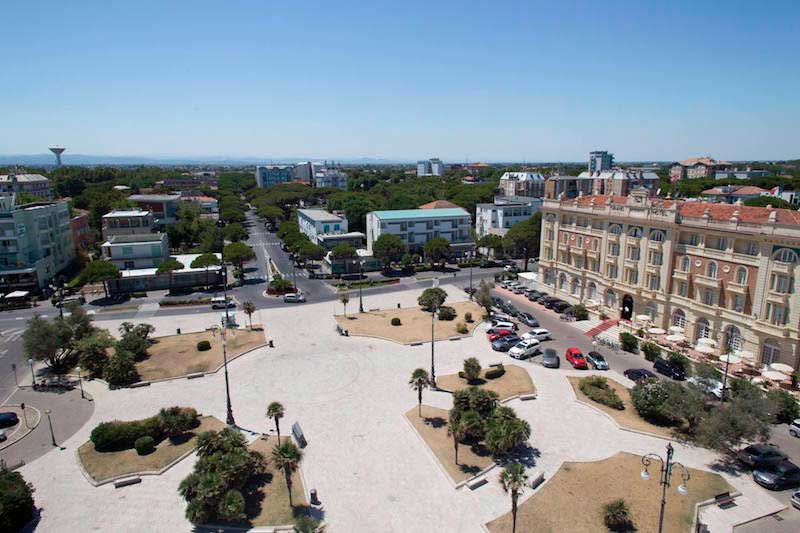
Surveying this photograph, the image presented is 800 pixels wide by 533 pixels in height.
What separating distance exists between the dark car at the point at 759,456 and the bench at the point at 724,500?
4187 millimetres

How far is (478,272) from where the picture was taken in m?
87.4

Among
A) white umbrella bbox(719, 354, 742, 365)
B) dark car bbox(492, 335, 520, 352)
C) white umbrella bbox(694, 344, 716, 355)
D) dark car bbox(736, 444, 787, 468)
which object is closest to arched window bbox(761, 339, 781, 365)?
white umbrella bbox(719, 354, 742, 365)

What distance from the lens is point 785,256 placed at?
41406 mm

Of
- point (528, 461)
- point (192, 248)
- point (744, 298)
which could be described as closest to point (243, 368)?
point (528, 461)

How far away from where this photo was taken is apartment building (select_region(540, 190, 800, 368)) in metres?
42.1

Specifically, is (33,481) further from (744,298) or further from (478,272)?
(478,272)

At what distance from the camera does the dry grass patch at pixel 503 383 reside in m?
40.2

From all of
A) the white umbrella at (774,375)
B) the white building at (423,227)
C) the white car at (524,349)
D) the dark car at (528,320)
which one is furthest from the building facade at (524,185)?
the white umbrella at (774,375)

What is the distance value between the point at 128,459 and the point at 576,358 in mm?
38467

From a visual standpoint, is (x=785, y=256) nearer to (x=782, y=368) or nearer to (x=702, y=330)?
(x=782, y=368)

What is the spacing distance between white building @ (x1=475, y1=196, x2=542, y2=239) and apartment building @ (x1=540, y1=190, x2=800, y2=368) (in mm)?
34946

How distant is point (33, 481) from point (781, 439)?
5027 cm

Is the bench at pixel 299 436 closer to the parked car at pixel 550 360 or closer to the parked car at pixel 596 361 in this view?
the parked car at pixel 550 360

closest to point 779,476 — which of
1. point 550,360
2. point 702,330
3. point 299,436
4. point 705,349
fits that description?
point 705,349
